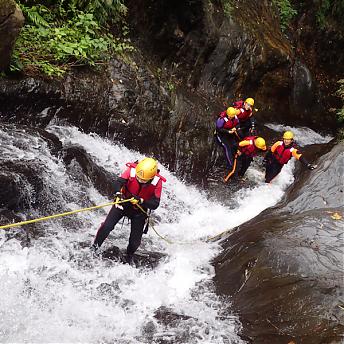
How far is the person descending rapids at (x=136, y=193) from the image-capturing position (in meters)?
5.70

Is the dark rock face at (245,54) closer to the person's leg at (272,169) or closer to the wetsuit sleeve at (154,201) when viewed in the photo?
the person's leg at (272,169)

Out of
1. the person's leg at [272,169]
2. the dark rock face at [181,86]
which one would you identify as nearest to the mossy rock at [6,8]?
the dark rock face at [181,86]

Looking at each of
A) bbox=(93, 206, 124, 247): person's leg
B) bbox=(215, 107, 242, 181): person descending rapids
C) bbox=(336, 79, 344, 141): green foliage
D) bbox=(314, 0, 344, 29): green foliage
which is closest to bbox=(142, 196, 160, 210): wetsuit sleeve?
→ bbox=(93, 206, 124, 247): person's leg

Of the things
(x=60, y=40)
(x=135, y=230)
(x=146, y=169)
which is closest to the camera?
(x=146, y=169)

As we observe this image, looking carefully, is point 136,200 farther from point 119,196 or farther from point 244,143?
point 244,143

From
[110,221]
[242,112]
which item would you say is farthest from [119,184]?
[242,112]

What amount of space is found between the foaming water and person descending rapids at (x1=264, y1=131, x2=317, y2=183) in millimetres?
2893

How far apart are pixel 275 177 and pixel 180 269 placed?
18.2 ft

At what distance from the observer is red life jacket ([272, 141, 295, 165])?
32.9 feet

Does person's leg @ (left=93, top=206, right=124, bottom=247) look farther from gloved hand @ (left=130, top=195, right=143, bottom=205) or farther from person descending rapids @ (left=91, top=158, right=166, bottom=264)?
gloved hand @ (left=130, top=195, right=143, bottom=205)

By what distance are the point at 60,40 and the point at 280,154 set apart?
231 inches

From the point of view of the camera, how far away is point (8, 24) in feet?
21.3

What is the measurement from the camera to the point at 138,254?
676cm

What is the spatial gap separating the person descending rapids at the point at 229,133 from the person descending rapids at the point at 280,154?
96 cm
